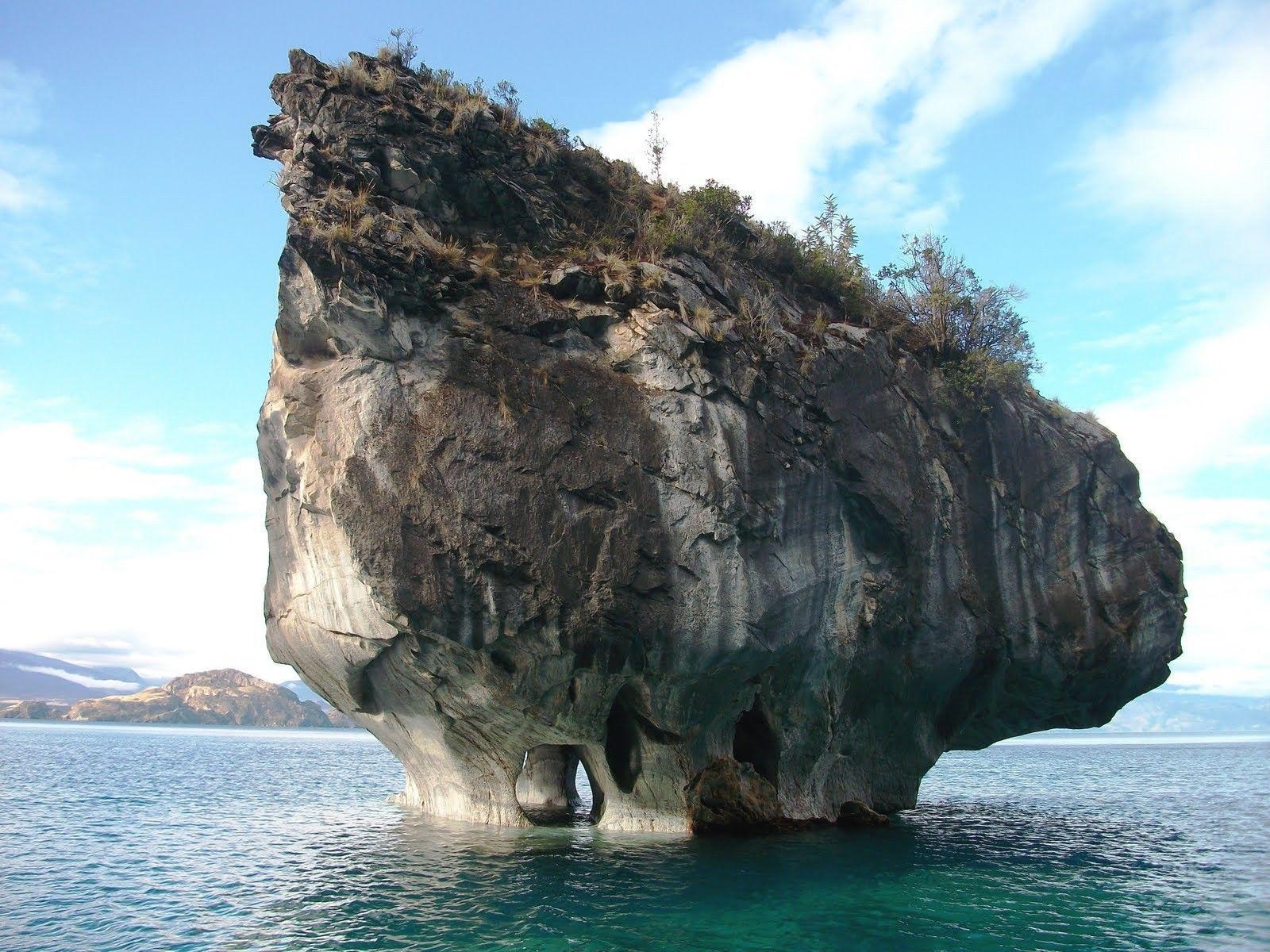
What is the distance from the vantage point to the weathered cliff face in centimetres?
1889

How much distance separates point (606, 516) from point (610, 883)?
Result: 702 centimetres

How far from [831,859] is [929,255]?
61.8 feet

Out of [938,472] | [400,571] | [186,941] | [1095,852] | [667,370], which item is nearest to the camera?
[186,941]

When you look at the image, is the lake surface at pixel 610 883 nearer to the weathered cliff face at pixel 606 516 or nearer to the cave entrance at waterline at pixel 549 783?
the weathered cliff face at pixel 606 516

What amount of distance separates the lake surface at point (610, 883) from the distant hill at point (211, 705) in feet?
548

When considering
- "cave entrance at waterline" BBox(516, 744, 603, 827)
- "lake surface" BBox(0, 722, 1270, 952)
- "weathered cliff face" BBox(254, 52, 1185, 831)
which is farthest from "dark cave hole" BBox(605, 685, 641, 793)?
"cave entrance at waterline" BBox(516, 744, 603, 827)

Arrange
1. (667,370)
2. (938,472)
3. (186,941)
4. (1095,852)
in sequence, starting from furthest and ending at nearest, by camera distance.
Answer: (938,472) → (1095,852) → (667,370) → (186,941)

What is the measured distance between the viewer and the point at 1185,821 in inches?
1178

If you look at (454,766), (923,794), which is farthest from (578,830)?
(923,794)

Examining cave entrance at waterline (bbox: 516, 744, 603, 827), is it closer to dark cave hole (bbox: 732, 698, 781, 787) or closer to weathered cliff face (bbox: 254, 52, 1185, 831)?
weathered cliff face (bbox: 254, 52, 1185, 831)

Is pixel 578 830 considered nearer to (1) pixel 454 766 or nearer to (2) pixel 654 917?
(1) pixel 454 766

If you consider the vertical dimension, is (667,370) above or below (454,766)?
above

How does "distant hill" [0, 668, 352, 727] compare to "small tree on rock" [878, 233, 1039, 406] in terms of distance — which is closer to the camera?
"small tree on rock" [878, 233, 1039, 406]

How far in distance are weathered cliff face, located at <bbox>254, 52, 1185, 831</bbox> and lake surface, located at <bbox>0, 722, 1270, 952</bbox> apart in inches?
105
